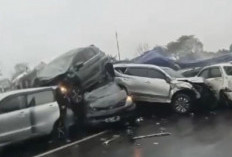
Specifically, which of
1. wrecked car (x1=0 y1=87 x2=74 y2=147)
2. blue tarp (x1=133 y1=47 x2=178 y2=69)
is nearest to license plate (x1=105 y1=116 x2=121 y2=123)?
wrecked car (x1=0 y1=87 x2=74 y2=147)

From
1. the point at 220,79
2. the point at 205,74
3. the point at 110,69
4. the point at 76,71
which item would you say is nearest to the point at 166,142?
the point at 76,71

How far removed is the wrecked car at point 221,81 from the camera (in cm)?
1666

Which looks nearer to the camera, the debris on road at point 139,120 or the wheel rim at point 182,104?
the debris on road at point 139,120

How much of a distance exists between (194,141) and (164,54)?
14445 millimetres

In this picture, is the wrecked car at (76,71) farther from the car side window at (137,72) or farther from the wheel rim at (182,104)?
the wheel rim at (182,104)

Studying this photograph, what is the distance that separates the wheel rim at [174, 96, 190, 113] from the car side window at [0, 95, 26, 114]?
595 centimetres

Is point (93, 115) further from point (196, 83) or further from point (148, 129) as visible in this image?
point (196, 83)

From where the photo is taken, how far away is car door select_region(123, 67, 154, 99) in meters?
16.6

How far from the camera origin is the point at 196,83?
16547 millimetres

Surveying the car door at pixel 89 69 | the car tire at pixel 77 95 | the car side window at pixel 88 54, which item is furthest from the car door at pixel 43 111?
the car side window at pixel 88 54

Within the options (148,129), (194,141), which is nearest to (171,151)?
(194,141)

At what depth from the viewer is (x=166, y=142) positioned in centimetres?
1098

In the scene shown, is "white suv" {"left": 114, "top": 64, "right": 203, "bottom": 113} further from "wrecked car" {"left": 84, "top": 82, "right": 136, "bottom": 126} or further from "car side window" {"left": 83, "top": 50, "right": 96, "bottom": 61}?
"wrecked car" {"left": 84, "top": 82, "right": 136, "bottom": 126}

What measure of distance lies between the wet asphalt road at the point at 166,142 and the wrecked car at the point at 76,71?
1900 mm
